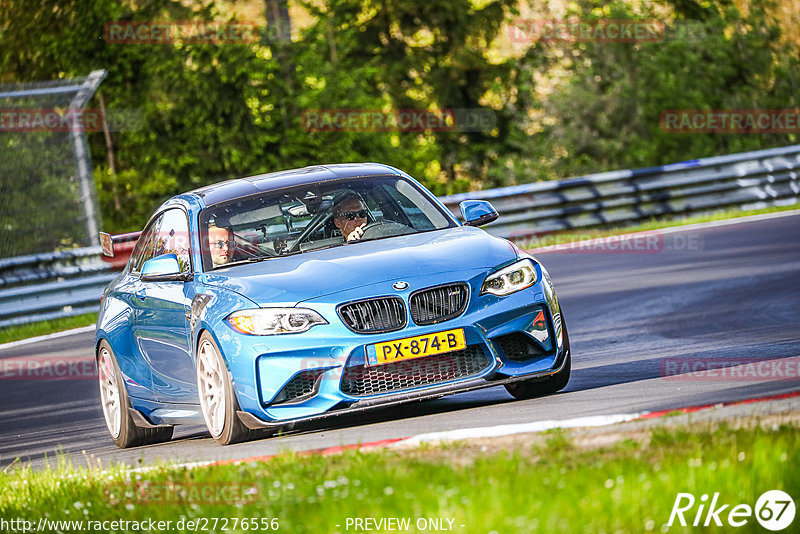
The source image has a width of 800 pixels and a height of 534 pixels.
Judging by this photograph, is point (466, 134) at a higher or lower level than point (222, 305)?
lower

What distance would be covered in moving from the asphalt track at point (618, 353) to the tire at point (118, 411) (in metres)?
0.12

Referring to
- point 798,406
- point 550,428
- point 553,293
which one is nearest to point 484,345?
point 553,293

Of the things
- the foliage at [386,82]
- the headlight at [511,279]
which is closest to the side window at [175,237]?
the headlight at [511,279]

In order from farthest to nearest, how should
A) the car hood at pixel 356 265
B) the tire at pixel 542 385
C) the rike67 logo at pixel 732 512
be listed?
the tire at pixel 542 385
the car hood at pixel 356 265
the rike67 logo at pixel 732 512

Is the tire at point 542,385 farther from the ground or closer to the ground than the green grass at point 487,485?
closer to the ground

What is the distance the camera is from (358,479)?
18.7ft

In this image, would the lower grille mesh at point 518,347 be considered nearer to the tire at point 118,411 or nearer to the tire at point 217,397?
the tire at point 217,397

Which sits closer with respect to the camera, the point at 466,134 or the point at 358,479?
the point at 358,479

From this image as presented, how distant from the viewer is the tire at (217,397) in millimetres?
7668

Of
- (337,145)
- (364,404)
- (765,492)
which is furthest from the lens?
(337,145)

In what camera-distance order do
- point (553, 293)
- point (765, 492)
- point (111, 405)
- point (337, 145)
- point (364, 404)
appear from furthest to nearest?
point (337, 145), point (111, 405), point (553, 293), point (364, 404), point (765, 492)

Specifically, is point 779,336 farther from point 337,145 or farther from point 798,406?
point 337,145

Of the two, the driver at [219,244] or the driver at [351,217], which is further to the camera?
the driver at [351,217]

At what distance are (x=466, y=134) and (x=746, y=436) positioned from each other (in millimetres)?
33851
